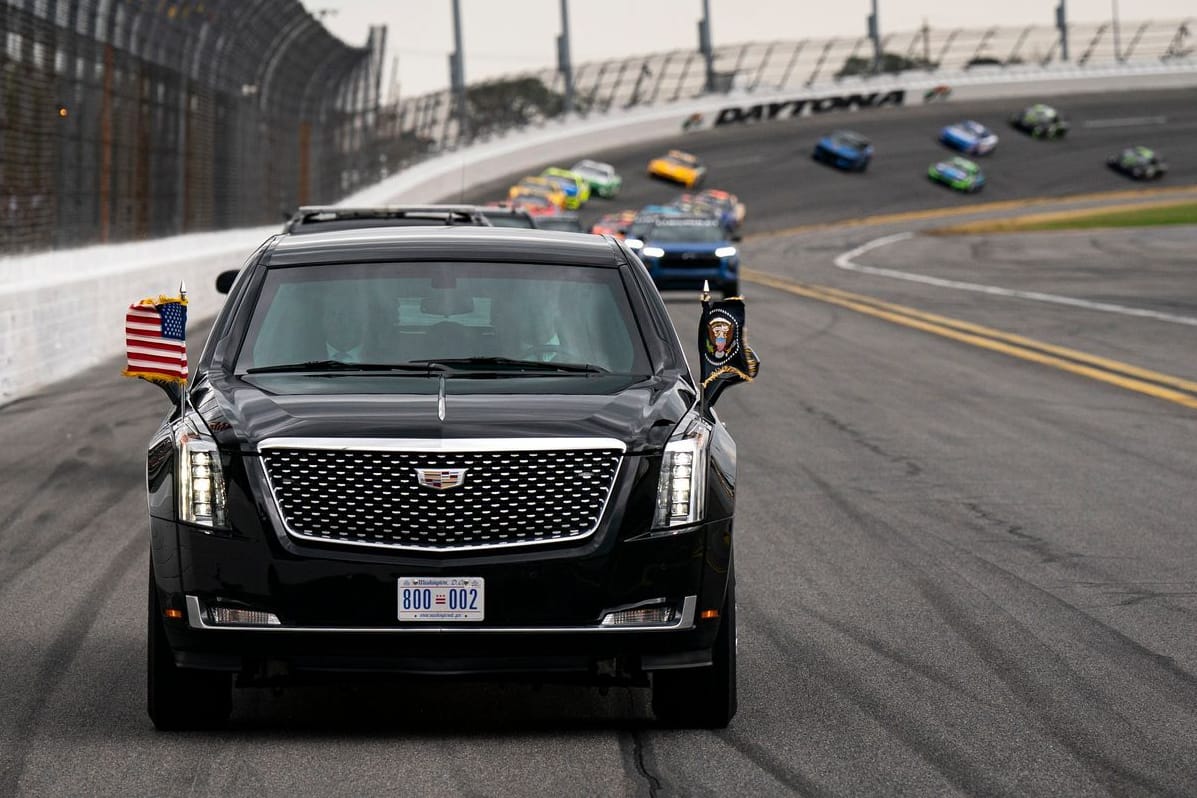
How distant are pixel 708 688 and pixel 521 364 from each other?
1.22 metres

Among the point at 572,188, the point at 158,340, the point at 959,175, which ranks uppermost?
the point at 158,340

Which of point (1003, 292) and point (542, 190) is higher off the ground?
point (1003, 292)

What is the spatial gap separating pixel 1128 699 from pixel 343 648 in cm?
255

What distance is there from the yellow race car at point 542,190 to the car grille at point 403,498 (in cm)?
6142

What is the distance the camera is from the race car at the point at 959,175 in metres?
78.9

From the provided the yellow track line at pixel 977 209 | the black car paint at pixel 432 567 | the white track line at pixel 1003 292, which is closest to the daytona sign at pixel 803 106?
the yellow track line at pixel 977 209

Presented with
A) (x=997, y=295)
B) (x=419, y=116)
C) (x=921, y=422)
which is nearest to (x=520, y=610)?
(x=921, y=422)

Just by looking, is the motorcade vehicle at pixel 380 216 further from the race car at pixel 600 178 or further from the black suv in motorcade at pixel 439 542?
the race car at pixel 600 178

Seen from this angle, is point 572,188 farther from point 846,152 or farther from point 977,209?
point 977,209

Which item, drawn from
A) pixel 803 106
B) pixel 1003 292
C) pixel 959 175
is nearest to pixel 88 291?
pixel 1003 292

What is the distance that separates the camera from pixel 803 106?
97875 millimetres

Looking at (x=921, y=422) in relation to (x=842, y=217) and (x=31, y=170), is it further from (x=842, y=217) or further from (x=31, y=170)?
(x=842, y=217)

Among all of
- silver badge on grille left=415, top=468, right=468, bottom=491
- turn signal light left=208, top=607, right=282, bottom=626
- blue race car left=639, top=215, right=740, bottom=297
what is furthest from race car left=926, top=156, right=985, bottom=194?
turn signal light left=208, top=607, right=282, bottom=626

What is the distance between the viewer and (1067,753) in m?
5.68
